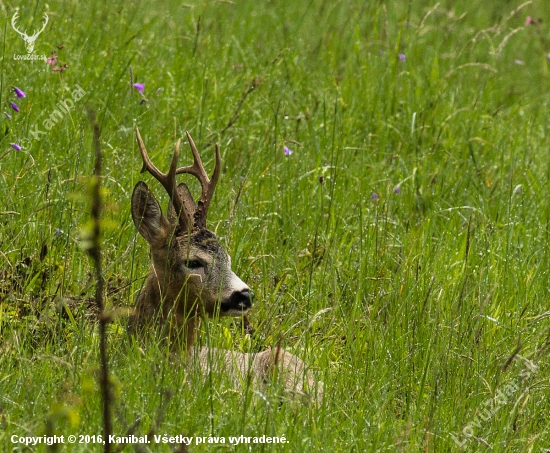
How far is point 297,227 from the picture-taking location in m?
5.54

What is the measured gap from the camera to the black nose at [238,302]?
4379mm

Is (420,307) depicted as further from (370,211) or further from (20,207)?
(20,207)

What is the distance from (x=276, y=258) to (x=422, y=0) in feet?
19.6

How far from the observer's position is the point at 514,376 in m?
4.11

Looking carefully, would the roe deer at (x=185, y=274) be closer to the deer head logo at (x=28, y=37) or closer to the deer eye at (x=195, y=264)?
the deer eye at (x=195, y=264)

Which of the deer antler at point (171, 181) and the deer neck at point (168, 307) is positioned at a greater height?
the deer antler at point (171, 181)

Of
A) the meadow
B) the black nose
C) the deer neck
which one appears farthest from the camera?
the deer neck

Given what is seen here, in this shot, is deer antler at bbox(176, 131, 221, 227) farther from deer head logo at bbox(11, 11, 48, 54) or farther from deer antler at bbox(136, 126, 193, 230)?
deer head logo at bbox(11, 11, 48, 54)

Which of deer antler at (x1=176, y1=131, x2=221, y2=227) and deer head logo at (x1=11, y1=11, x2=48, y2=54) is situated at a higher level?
deer head logo at (x1=11, y1=11, x2=48, y2=54)

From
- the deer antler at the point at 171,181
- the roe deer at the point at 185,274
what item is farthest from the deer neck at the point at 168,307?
the deer antler at the point at 171,181

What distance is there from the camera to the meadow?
12.0 feet

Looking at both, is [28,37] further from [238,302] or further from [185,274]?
[238,302]

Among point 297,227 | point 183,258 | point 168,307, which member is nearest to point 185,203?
point 183,258

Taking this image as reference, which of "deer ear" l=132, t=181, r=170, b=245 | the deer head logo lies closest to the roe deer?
"deer ear" l=132, t=181, r=170, b=245
